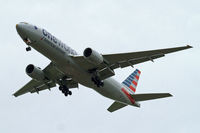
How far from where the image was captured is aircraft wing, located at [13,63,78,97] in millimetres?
37031

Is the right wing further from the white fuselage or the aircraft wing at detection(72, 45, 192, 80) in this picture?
the aircraft wing at detection(72, 45, 192, 80)

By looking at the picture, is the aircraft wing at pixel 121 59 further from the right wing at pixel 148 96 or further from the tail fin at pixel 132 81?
the tail fin at pixel 132 81

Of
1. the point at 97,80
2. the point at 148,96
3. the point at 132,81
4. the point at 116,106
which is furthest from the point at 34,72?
the point at 132,81

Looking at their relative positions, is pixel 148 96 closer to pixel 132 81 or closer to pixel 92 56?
pixel 132 81

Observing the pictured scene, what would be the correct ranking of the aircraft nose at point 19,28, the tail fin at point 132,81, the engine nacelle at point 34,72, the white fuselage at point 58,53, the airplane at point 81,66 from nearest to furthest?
the aircraft nose at point 19,28
the white fuselage at point 58,53
the airplane at point 81,66
the engine nacelle at point 34,72
the tail fin at point 132,81

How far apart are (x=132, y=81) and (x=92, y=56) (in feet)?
40.5

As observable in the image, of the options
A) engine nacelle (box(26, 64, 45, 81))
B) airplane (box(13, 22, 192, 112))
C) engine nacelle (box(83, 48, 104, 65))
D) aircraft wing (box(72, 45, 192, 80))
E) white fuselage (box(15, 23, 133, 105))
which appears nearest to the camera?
white fuselage (box(15, 23, 133, 105))

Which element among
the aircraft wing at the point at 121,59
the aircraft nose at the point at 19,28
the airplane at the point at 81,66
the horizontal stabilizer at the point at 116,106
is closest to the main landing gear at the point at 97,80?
the airplane at the point at 81,66

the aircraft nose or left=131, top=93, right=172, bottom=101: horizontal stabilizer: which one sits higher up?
the aircraft nose

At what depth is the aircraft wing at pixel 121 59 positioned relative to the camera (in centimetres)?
3359

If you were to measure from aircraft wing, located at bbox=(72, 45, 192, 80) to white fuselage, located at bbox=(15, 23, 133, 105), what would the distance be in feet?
2.27

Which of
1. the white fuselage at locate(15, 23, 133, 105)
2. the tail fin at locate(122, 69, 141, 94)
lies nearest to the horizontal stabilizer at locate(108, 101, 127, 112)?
the tail fin at locate(122, 69, 141, 94)

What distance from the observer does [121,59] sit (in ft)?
114

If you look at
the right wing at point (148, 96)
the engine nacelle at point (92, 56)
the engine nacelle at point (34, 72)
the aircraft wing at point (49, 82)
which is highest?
the engine nacelle at point (92, 56)
